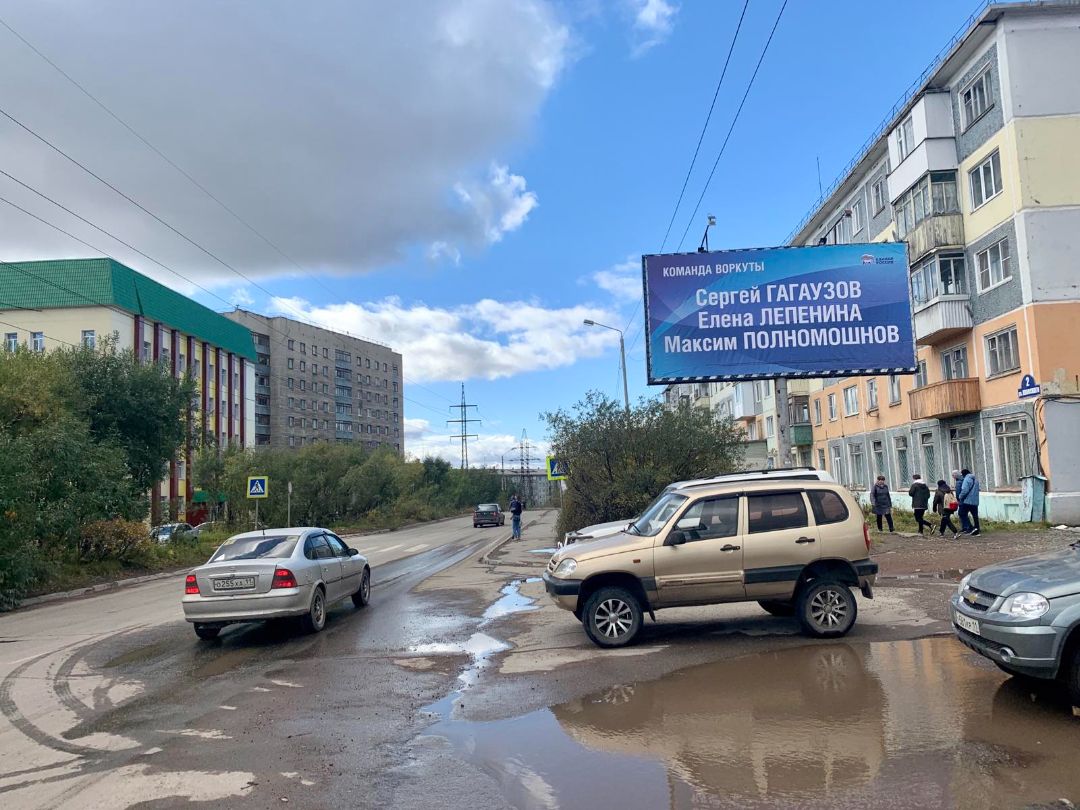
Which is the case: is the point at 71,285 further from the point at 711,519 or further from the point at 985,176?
the point at 711,519

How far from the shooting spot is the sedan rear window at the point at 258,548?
10.8m

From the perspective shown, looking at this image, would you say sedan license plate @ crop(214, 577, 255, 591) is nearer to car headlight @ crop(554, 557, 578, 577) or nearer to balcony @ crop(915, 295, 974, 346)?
car headlight @ crop(554, 557, 578, 577)

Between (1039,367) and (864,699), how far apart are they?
19.8 metres

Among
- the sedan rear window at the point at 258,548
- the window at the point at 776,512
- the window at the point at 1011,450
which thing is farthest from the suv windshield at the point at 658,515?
the window at the point at 1011,450

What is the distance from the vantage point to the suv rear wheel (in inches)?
350

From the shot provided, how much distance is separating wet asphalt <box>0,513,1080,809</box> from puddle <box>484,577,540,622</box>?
137 centimetres

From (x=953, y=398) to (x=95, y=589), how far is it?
25.3 m

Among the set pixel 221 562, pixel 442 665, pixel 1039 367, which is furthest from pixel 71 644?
pixel 1039 367

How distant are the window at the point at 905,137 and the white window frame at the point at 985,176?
269cm

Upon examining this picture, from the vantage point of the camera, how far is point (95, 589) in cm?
1914

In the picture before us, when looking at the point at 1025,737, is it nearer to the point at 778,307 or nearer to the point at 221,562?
the point at 221,562

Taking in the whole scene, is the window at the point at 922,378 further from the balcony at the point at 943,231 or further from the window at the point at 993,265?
the balcony at the point at 943,231

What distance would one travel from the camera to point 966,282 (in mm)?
26562

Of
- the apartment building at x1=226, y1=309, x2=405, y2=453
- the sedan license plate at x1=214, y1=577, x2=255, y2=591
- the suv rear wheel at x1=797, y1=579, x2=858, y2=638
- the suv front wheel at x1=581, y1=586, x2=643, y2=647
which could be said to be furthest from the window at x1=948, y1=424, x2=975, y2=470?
the apartment building at x1=226, y1=309, x2=405, y2=453
